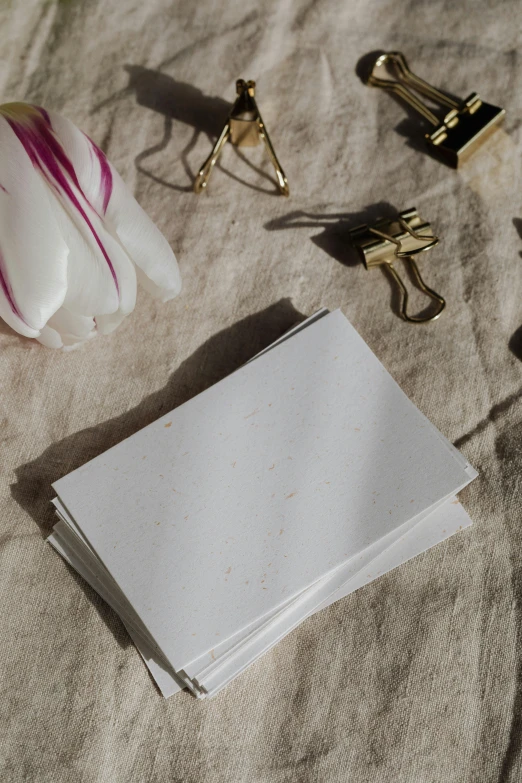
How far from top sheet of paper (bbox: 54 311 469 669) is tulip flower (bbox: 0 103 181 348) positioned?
98mm

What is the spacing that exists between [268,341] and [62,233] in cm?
19

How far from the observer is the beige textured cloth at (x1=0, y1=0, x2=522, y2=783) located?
19.1 inches

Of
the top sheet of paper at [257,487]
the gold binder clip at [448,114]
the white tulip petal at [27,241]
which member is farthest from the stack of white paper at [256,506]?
the gold binder clip at [448,114]

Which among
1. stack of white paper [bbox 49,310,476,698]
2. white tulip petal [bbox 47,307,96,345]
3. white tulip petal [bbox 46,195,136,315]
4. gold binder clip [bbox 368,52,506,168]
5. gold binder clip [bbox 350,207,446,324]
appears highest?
white tulip petal [bbox 46,195,136,315]

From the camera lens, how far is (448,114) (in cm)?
62

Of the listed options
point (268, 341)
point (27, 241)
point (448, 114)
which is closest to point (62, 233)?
point (27, 241)

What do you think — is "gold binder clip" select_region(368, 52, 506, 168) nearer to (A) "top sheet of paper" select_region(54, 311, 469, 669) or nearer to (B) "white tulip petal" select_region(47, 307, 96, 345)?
(A) "top sheet of paper" select_region(54, 311, 469, 669)

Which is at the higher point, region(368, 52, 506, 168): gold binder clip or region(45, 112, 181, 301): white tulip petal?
region(45, 112, 181, 301): white tulip petal

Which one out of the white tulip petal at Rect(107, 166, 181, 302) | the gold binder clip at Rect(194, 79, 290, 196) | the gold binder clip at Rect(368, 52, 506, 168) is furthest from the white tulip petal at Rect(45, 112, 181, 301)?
the gold binder clip at Rect(368, 52, 506, 168)

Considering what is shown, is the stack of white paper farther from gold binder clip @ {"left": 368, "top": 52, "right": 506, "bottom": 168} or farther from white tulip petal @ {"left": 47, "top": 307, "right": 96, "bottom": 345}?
gold binder clip @ {"left": 368, "top": 52, "right": 506, "bottom": 168}

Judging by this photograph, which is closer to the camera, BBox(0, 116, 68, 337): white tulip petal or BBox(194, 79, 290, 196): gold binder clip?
BBox(0, 116, 68, 337): white tulip petal

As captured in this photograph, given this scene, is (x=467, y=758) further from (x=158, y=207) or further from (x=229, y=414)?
(x=158, y=207)

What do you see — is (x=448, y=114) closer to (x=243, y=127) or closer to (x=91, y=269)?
(x=243, y=127)

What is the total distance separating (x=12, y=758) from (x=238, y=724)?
153 mm
